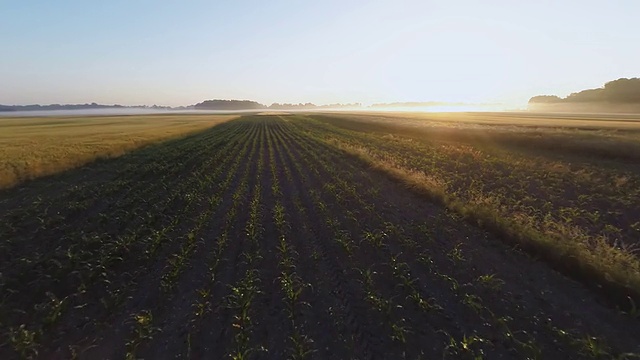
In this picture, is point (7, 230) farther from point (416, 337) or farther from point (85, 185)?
point (416, 337)

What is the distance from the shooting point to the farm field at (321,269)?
20.9ft

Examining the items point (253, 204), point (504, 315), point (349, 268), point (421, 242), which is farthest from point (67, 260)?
point (504, 315)

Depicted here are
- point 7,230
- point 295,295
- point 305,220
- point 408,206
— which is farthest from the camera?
point 408,206

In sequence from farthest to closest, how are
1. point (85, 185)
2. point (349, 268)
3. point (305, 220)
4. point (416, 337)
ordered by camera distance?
point (85, 185) < point (305, 220) < point (349, 268) < point (416, 337)

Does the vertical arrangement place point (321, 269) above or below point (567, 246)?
below

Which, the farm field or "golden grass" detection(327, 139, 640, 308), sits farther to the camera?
"golden grass" detection(327, 139, 640, 308)

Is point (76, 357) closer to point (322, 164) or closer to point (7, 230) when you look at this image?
point (7, 230)

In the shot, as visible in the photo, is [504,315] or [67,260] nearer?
[504,315]

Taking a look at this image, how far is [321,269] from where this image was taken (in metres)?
9.25

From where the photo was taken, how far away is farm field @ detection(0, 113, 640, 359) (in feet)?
20.9

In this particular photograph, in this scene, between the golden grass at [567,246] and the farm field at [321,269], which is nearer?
the farm field at [321,269]

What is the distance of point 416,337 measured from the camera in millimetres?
6488

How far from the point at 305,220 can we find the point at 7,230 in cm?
1120

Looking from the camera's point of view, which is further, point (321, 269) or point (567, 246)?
point (567, 246)
